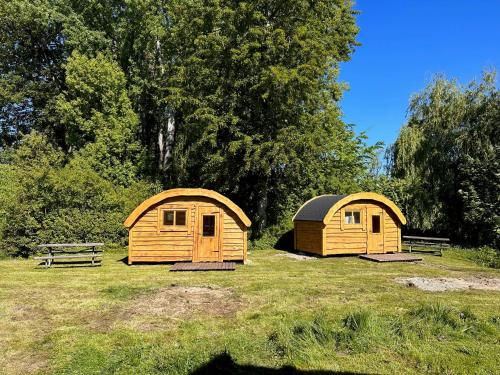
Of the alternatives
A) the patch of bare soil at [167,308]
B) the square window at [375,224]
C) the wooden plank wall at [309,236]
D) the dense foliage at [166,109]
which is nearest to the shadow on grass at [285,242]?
the dense foliage at [166,109]

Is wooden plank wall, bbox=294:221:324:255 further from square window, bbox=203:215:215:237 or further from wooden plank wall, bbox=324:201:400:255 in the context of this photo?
square window, bbox=203:215:215:237

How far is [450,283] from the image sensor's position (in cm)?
1186

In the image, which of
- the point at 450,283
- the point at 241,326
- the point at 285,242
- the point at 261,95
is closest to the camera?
the point at 241,326

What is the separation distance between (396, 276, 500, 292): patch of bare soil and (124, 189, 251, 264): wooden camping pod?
6.76 m

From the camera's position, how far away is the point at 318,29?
22469 millimetres

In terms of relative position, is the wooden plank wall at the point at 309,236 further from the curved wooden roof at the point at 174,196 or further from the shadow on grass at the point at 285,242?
the curved wooden roof at the point at 174,196

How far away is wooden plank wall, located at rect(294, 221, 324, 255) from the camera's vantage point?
59.4ft

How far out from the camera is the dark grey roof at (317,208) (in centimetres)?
1798

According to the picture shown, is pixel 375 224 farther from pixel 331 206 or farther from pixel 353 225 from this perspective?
pixel 331 206

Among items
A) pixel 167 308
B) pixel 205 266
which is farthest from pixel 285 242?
pixel 167 308

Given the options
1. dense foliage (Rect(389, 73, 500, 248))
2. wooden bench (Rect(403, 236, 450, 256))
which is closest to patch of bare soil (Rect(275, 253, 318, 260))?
wooden bench (Rect(403, 236, 450, 256))

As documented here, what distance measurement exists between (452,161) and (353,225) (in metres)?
10.6

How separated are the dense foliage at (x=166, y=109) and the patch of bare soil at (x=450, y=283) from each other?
9.71 metres

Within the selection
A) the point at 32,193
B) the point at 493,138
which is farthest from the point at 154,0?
the point at 493,138
